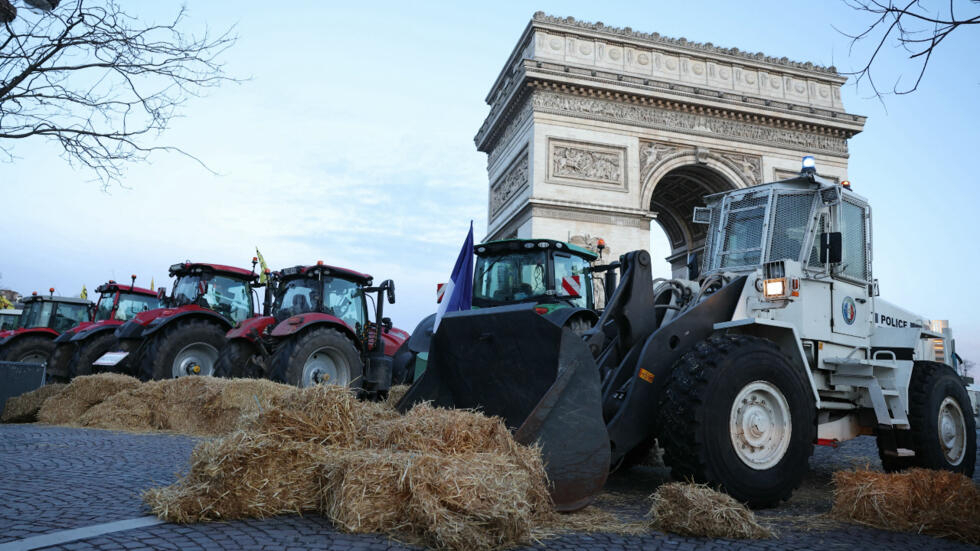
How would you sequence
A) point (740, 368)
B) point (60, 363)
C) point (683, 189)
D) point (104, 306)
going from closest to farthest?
1. point (740, 368)
2. point (60, 363)
3. point (104, 306)
4. point (683, 189)

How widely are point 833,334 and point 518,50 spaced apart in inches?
813

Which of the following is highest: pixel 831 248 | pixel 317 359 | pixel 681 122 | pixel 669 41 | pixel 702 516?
pixel 669 41

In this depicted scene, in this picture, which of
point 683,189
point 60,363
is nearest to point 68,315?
point 60,363

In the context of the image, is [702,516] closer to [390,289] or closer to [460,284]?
[460,284]

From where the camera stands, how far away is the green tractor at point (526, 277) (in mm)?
8156

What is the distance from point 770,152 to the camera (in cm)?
2397

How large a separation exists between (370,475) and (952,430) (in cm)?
476

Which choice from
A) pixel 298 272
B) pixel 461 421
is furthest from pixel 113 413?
pixel 461 421

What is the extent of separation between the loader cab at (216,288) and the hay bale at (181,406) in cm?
295

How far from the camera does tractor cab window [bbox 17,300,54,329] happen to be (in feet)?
47.9

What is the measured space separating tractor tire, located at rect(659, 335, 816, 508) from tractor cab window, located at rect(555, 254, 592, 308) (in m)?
4.17

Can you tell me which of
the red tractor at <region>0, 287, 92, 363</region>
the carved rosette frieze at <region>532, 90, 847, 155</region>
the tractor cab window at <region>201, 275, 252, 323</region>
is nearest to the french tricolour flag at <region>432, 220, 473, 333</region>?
the tractor cab window at <region>201, 275, 252, 323</region>

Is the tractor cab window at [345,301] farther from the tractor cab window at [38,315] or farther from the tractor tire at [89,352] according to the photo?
the tractor cab window at [38,315]

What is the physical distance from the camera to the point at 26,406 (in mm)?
8273
